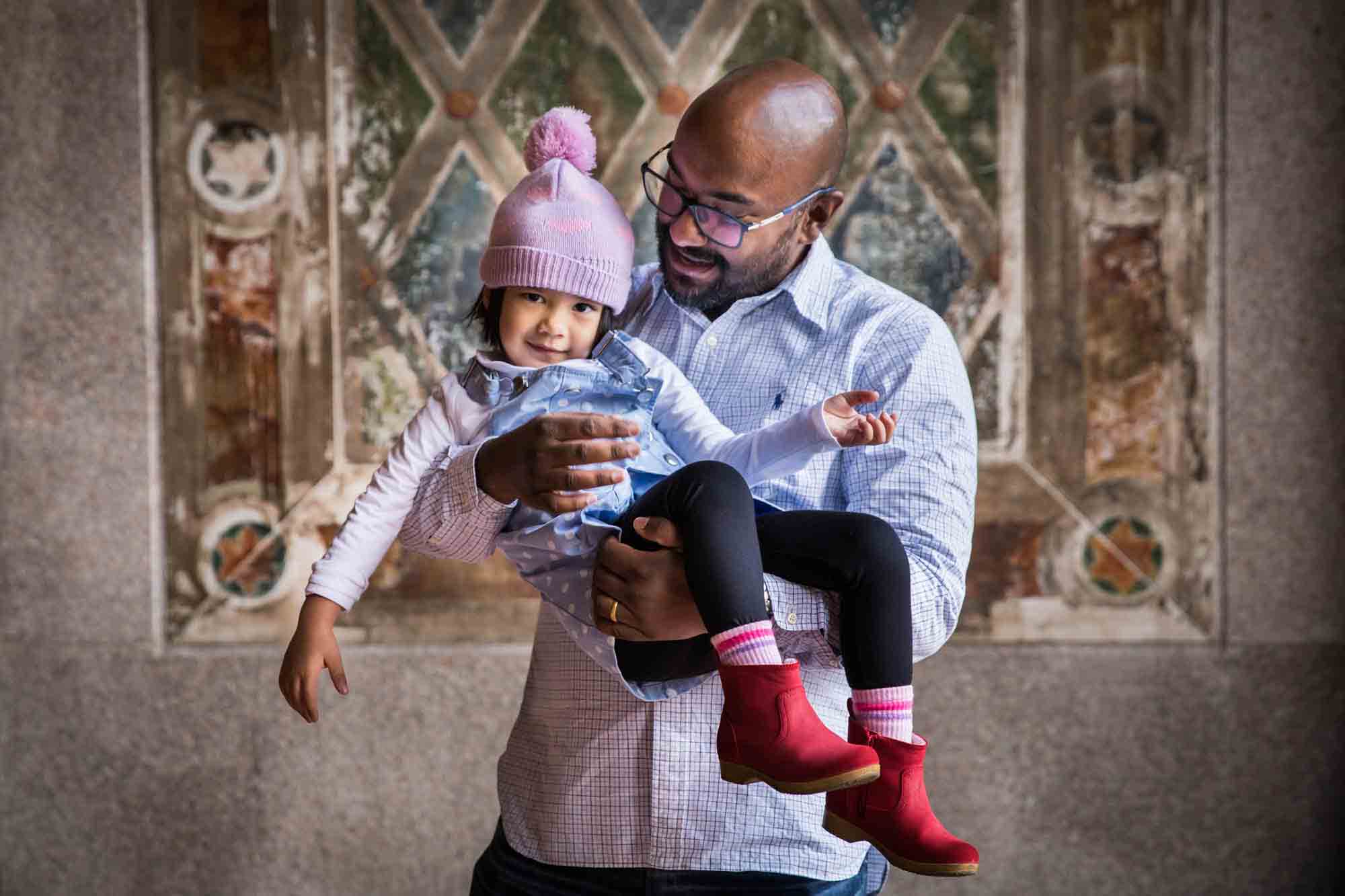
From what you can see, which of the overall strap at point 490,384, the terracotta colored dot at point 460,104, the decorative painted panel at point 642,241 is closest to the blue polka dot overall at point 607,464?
the overall strap at point 490,384

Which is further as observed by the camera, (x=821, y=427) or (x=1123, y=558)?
(x=1123, y=558)

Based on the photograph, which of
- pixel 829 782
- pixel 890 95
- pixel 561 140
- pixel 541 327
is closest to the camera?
pixel 829 782

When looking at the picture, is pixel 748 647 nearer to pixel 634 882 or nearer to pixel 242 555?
pixel 634 882

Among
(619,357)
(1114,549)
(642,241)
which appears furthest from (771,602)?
(1114,549)

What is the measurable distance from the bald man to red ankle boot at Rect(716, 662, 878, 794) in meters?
0.09

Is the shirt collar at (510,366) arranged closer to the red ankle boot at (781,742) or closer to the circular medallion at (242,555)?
the red ankle boot at (781,742)

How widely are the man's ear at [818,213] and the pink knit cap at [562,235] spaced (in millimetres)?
253

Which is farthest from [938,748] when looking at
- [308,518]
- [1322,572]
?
[308,518]

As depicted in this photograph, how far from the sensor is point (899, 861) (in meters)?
1.29

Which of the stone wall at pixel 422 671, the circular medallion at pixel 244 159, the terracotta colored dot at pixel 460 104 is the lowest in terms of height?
the stone wall at pixel 422 671

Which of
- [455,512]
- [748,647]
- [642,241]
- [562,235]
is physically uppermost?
[642,241]

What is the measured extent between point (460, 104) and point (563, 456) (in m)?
2.31

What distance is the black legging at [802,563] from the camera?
1320 mm

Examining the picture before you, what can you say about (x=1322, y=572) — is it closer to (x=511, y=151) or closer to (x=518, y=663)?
(x=518, y=663)
